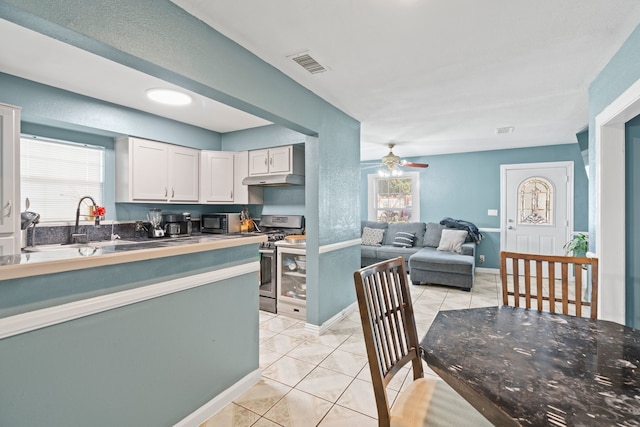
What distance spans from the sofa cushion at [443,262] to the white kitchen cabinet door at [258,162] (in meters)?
2.77

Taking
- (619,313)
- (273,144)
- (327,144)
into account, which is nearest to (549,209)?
(619,313)

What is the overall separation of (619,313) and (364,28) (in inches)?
106

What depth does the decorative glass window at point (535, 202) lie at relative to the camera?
5383 mm

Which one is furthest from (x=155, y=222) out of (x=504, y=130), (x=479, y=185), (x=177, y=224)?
(x=479, y=185)

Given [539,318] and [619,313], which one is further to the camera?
[619,313]

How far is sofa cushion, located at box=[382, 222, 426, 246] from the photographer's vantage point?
237 inches

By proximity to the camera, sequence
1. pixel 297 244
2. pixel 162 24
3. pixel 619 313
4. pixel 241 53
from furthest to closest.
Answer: pixel 297 244 → pixel 619 313 → pixel 241 53 → pixel 162 24

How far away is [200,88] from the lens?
1.82m

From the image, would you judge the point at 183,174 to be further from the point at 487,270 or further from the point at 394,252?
the point at 487,270

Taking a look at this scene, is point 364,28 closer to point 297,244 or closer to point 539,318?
point 539,318

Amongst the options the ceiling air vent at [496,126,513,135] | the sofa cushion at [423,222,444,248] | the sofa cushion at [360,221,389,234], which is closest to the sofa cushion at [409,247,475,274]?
the sofa cushion at [423,222,444,248]

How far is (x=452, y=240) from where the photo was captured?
534cm

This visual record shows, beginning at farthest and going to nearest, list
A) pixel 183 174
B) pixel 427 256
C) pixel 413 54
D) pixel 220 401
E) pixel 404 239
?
pixel 404 239
pixel 427 256
pixel 183 174
pixel 413 54
pixel 220 401

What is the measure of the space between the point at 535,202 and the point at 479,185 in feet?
3.16
